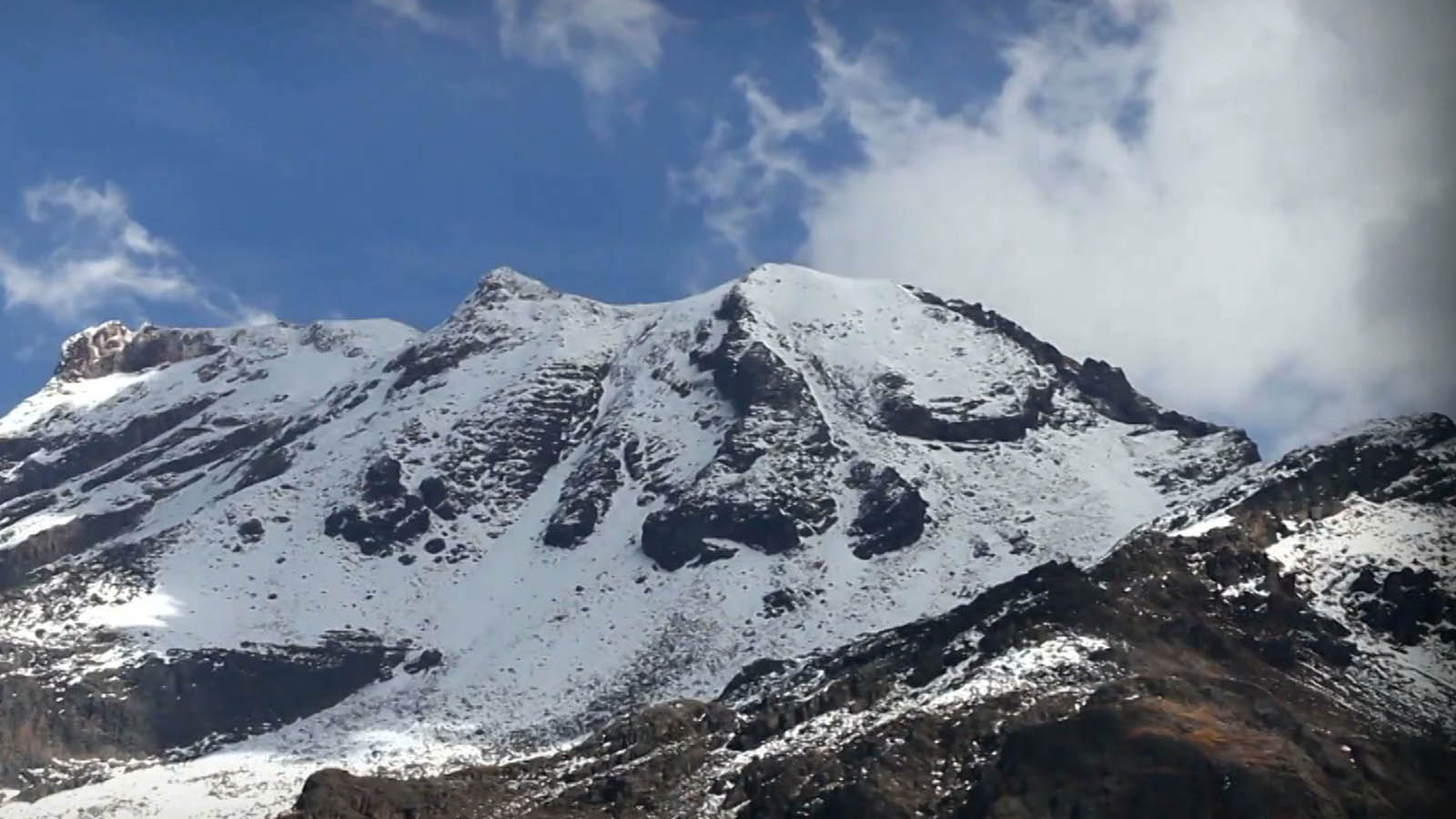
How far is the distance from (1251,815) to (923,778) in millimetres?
27555

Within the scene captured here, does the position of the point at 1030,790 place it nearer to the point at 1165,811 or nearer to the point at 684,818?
the point at 1165,811

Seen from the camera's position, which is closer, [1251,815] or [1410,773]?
[1251,815]

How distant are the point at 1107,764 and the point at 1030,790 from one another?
284 inches

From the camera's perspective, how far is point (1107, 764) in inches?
7721

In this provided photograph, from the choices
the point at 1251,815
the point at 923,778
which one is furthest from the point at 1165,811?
the point at 923,778

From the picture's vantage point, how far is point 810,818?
195 m

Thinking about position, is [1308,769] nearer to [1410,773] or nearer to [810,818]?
[1410,773]

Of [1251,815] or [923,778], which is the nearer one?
[1251,815]

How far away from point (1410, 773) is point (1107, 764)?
25.6 metres

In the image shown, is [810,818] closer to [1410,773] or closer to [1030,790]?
[1030,790]

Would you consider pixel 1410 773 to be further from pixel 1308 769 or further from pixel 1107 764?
pixel 1107 764

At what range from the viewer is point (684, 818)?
655ft

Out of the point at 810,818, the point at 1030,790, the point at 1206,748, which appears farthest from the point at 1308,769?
the point at 810,818

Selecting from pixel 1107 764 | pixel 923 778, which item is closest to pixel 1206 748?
pixel 1107 764
